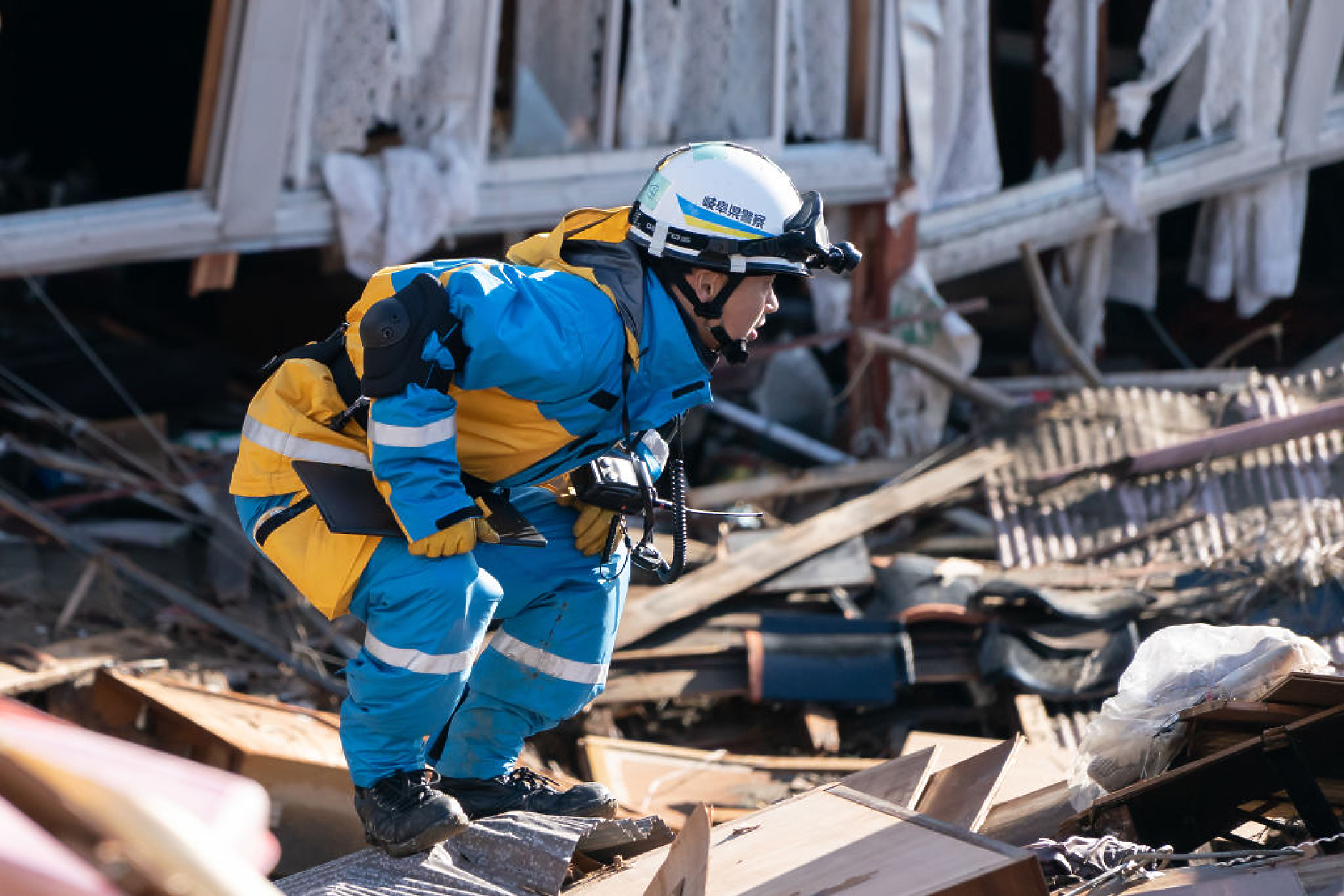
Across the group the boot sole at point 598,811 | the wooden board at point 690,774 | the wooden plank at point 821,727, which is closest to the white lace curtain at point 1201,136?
the wooden plank at point 821,727

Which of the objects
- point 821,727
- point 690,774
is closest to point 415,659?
point 690,774

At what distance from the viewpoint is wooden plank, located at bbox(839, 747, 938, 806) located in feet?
11.4

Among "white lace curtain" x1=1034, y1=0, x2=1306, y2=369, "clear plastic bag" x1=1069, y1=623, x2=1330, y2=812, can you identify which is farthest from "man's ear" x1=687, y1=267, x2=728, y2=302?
"white lace curtain" x1=1034, y1=0, x2=1306, y2=369

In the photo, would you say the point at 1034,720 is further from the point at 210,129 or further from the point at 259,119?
the point at 210,129

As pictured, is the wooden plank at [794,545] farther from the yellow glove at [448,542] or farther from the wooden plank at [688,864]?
the wooden plank at [688,864]

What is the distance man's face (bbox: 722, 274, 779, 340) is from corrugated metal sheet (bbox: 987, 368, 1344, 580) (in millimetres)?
3263

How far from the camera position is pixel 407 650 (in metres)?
3.02

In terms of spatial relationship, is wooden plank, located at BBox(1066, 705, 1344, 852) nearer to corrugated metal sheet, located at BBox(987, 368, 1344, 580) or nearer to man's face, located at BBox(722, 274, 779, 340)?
man's face, located at BBox(722, 274, 779, 340)

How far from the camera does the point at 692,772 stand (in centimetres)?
486

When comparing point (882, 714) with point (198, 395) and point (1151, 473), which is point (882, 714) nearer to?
point (1151, 473)

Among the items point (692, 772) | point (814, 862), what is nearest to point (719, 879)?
point (814, 862)

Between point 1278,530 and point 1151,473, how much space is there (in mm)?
755

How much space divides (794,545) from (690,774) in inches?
65.0

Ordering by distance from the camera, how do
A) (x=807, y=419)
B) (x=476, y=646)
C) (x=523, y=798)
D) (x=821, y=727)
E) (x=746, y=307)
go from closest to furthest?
1. (x=476, y=646)
2. (x=746, y=307)
3. (x=523, y=798)
4. (x=821, y=727)
5. (x=807, y=419)
